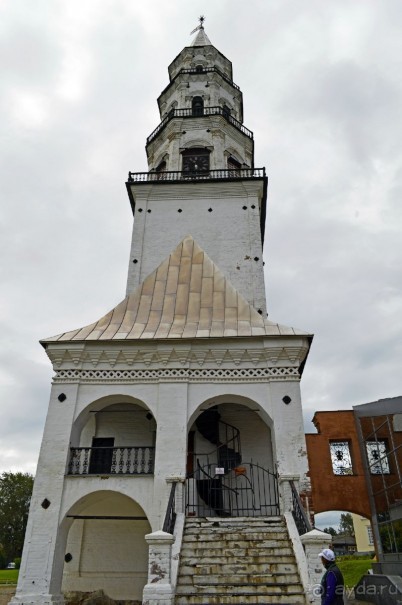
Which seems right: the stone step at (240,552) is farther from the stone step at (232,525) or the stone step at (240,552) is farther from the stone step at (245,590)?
the stone step at (232,525)

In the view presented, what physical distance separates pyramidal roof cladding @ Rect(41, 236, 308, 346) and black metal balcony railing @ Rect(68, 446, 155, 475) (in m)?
3.05

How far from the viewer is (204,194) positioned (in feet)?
66.1

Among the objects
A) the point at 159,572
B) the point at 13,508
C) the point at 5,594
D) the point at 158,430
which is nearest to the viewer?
the point at 159,572

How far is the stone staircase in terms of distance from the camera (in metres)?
7.66

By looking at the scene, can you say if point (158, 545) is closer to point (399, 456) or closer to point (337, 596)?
point (337, 596)

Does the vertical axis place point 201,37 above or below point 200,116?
above

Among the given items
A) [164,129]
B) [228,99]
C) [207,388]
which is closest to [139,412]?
[207,388]

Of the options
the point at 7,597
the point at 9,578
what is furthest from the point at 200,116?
the point at 9,578

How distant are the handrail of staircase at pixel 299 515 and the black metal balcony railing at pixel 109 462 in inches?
140

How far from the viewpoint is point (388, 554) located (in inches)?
564

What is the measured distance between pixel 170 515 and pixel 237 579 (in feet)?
6.71

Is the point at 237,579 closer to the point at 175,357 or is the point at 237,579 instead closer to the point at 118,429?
the point at 175,357

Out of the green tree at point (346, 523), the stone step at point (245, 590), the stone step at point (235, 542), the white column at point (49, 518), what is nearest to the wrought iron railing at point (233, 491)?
the stone step at point (235, 542)

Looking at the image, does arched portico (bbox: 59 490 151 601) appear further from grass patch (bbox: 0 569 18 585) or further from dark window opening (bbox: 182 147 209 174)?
dark window opening (bbox: 182 147 209 174)
